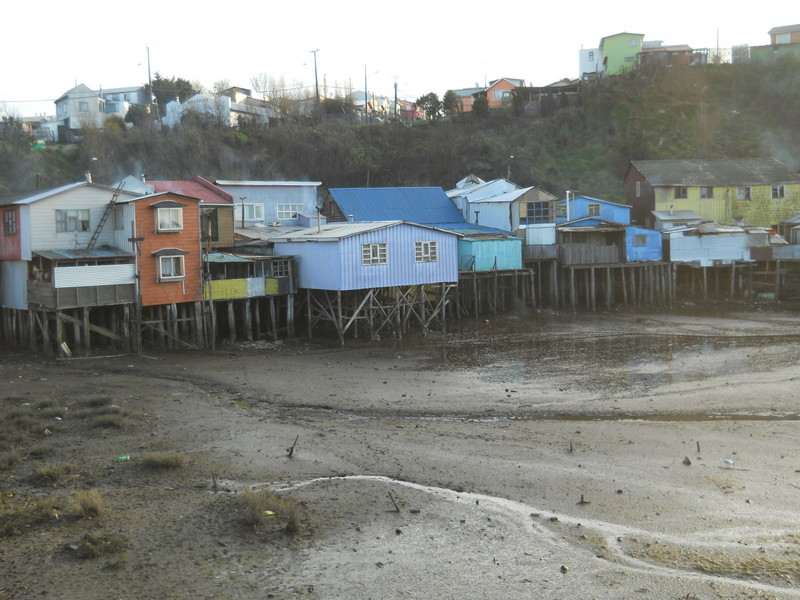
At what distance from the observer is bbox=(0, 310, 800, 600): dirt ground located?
38.3 feet

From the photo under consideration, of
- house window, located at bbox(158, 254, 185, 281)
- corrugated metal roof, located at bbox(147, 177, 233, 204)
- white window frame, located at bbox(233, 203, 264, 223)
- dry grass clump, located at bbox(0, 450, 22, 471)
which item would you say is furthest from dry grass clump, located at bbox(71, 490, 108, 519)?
white window frame, located at bbox(233, 203, 264, 223)

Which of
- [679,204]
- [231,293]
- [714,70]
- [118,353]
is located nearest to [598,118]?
[714,70]

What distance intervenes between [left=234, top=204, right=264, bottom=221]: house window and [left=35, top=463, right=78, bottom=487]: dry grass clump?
90.6ft

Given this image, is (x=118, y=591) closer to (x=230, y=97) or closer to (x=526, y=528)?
(x=526, y=528)

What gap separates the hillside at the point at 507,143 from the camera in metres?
58.9

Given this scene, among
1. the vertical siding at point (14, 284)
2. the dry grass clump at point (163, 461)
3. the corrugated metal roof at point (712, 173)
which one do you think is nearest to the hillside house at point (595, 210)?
the corrugated metal roof at point (712, 173)

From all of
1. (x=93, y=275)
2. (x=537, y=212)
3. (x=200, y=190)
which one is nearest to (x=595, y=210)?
(x=537, y=212)

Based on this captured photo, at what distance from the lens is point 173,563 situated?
11.9 metres

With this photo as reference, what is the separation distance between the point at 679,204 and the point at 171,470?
41884mm

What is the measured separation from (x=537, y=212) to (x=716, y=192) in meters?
13.9

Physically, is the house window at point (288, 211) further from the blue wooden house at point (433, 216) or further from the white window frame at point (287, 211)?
A: the blue wooden house at point (433, 216)

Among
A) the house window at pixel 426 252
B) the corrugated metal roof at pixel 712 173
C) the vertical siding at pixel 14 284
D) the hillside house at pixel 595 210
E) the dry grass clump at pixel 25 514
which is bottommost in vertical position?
the dry grass clump at pixel 25 514

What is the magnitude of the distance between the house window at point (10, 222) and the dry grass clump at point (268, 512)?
2082cm

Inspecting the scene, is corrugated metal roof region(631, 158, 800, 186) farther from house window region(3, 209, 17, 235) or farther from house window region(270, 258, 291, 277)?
house window region(3, 209, 17, 235)
